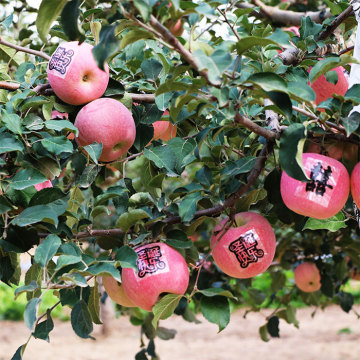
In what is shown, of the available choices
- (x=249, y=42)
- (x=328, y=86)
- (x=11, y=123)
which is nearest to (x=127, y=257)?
(x=11, y=123)

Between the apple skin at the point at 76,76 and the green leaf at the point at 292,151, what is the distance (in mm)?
441

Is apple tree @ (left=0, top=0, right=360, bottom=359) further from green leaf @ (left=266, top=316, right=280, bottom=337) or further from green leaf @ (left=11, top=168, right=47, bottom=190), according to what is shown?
green leaf @ (left=266, top=316, right=280, bottom=337)

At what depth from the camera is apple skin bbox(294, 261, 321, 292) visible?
1.99 meters

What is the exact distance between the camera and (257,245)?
1056mm

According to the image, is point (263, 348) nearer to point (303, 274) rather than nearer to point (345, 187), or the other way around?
point (303, 274)

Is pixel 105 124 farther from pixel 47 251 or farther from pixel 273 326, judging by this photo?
pixel 273 326

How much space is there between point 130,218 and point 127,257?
0.13 m

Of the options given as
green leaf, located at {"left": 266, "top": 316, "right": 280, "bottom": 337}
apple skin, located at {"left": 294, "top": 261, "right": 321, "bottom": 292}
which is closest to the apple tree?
apple skin, located at {"left": 294, "top": 261, "right": 321, "bottom": 292}

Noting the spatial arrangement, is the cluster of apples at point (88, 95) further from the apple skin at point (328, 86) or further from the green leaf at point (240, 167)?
the apple skin at point (328, 86)

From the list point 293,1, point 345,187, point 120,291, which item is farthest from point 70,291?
point 293,1

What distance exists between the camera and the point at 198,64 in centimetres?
67


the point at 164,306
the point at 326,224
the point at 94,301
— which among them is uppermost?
the point at 326,224

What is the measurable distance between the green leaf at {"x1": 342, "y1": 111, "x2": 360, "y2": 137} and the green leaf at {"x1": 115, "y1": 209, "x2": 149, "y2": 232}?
41cm

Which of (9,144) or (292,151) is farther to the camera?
(9,144)
